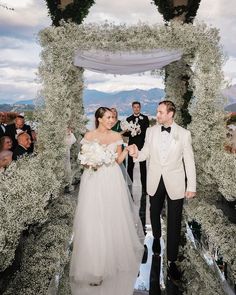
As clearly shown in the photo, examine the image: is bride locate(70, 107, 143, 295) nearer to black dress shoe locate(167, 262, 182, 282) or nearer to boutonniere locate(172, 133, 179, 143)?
black dress shoe locate(167, 262, 182, 282)

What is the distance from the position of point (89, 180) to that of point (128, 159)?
236 inches

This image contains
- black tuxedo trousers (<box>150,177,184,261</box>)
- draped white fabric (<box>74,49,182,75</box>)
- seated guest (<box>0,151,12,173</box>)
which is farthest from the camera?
draped white fabric (<box>74,49,182,75</box>)

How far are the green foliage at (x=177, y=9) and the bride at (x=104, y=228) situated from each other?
25.5 feet

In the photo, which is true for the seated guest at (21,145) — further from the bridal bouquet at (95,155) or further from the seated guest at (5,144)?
the bridal bouquet at (95,155)

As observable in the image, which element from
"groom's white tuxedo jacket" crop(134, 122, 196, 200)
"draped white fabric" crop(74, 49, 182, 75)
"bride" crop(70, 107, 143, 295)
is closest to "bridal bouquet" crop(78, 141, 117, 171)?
"bride" crop(70, 107, 143, 295)

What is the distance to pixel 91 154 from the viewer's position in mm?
4793

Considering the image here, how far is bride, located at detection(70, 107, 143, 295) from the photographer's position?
461cm

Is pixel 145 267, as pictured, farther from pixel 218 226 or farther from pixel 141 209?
pixel 141 209

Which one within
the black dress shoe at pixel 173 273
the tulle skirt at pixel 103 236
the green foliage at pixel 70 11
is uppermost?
the green foliage at pixel 70 11

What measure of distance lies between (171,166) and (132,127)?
4854mm

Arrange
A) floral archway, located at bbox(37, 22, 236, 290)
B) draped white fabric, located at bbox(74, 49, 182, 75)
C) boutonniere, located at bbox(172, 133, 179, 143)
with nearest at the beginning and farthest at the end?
boutonniere, located at bbox(172, 133, 179, 143) < floral archway, located at bbox(37, 22, 236, 290) < draped white fabric, located at bbox(74, 49, 182, 75)

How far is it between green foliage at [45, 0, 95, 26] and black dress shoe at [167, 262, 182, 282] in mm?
8454

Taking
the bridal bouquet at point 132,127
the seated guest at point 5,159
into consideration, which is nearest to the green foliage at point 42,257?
the seated guest at point 5,159

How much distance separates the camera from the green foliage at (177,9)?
11641 mm
